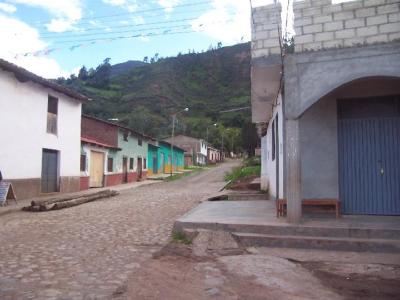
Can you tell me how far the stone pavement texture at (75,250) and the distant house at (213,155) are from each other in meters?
59.8

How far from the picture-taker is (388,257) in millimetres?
6078

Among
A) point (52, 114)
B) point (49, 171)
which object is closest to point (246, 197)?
point (49, 171)

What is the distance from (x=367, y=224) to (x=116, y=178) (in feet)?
72.0

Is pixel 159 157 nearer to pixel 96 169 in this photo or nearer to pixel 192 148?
pixel 96 169

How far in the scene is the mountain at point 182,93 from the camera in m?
69.1

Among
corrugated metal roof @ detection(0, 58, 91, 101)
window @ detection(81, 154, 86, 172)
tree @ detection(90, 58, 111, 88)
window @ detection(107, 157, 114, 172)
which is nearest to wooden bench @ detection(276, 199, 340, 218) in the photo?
corrugated metal roof @ detection(0, 58, 91, 101)

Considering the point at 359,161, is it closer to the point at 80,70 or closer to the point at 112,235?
the point at 112,235

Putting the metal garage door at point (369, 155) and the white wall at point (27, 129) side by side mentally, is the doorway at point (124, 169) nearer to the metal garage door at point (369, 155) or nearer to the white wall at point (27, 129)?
the white wall at point (27, 129)

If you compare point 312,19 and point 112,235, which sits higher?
point 312,19

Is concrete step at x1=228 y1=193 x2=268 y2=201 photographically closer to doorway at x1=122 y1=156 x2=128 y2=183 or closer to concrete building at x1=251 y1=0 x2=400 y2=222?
A: concrete building at x1=251 y1=0 x2=400 y2=222

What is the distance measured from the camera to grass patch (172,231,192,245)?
718 centimetres

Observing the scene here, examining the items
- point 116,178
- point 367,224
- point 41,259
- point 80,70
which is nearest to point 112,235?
point 41,259

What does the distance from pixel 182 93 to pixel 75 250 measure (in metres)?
83.2

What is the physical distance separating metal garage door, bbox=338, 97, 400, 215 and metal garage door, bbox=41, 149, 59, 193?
44.9 feet
